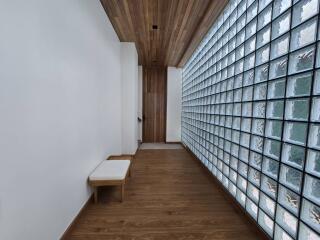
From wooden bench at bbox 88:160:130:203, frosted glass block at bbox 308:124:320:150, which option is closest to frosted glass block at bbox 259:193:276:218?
frosted glass block at bbox 308:124:320:150

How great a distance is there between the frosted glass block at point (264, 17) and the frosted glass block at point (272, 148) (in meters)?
1.08

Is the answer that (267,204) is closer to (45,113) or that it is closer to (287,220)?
(287,220)

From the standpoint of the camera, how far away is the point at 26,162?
1121mm

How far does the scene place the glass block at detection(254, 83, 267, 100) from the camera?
1.63 metres

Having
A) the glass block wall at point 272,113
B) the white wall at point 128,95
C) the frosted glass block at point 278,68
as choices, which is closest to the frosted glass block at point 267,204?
the glass block wall at point 272,113

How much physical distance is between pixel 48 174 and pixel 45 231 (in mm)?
424

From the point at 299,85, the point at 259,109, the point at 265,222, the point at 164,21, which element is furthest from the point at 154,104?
the point at 299,85

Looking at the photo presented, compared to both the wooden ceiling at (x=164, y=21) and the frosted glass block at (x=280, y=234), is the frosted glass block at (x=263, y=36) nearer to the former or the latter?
the wooden ceiling at (x=164, y=21)

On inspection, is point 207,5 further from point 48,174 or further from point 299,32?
point 48,174

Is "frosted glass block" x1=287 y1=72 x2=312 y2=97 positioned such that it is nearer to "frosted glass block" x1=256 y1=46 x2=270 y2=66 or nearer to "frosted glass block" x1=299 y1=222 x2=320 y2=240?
"frosted glass block" x1=256 y1=46 x2=270 y2=66

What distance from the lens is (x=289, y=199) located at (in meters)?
1.33

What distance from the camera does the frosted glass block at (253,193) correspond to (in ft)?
5.69

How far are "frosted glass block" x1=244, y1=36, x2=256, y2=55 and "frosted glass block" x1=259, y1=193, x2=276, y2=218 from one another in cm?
145

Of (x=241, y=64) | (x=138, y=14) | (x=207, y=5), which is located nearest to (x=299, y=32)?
(x=241, y=64)
